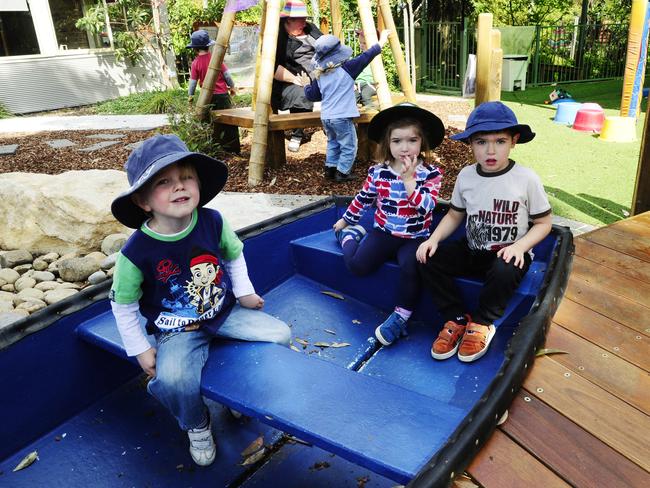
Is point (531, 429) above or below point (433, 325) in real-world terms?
above

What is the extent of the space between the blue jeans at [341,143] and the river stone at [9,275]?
9.85 ft

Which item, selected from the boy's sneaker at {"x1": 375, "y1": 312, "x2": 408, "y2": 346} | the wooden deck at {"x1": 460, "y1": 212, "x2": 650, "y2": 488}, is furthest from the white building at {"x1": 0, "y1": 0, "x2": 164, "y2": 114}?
the wooden deck at {"x1": 460, "y1": 212, "x2": 650, "y2": 488}

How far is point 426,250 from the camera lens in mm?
2365

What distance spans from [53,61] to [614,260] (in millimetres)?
12859

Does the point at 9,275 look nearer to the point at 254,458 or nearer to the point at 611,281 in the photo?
the point at 254,458

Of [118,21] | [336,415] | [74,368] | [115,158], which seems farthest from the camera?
[118,21]

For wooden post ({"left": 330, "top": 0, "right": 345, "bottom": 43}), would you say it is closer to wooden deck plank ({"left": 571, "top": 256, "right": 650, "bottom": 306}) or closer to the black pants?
the black pants

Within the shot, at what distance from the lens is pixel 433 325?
101 inches

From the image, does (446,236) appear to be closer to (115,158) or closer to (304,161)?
(304,161)

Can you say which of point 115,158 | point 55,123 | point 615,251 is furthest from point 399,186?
point 55,123

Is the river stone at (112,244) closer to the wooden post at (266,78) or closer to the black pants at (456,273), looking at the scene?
the wooden post at (266,78)

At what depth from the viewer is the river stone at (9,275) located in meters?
3.84

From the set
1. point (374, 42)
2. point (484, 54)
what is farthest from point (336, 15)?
point (484, 54)

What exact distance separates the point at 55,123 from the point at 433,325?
983 centimetres
